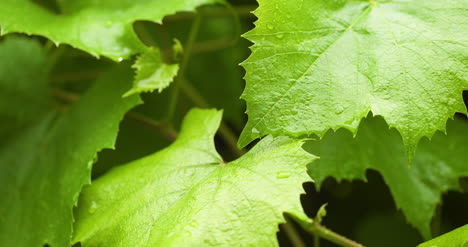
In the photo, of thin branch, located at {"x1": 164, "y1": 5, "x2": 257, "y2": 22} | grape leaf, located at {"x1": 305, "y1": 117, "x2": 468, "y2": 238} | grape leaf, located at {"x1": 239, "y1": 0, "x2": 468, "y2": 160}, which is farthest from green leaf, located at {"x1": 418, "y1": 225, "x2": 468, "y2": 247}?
thin branch, located at {"x1": 164, "y1": 5, "x2": 257, "y2": 22}

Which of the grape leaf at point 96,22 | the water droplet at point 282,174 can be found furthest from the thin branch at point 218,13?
the water droplet at point 282,174

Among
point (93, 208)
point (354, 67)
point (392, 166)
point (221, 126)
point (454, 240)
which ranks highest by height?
point (354, 67)

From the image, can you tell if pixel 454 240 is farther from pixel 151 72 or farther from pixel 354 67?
pixel 151 72

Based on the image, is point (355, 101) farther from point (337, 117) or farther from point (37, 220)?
point (37, 220)

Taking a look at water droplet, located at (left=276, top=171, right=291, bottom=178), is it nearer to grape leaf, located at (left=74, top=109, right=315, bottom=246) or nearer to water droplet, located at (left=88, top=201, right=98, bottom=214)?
grape leaf, located at (left=74, top=109, right=315, bottom=246)

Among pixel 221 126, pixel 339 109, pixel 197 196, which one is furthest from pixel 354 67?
pixel 221 126

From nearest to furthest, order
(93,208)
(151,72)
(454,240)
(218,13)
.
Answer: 1. (454,240)
2. (93,208)
3. (151,72)
4. (218,13)
